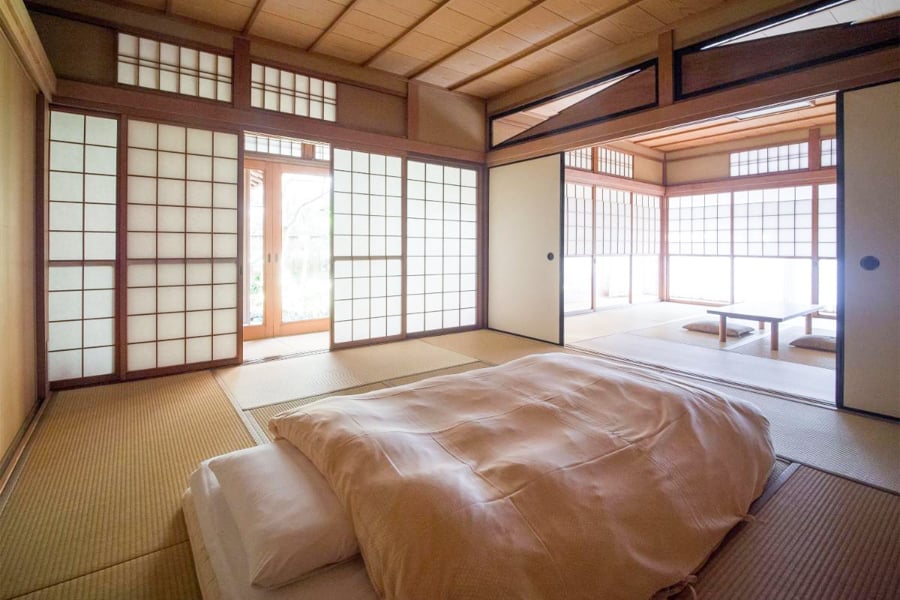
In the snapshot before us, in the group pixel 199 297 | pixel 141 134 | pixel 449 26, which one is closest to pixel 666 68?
pixel 449 26

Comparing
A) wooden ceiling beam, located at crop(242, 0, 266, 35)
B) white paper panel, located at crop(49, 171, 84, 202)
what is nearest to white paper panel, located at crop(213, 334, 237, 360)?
white paper panel, located at crop(49, 171, 84, 202)

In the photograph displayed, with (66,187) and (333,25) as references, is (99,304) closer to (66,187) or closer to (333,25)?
(66,187)

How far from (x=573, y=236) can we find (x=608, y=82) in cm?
355

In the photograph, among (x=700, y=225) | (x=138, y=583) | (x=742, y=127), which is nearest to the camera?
(x=138, y=583)

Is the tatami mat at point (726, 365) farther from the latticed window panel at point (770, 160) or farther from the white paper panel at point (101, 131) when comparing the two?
the latticed window panel at point (770, 160)

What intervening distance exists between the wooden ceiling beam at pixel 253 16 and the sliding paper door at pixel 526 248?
288 centimetres

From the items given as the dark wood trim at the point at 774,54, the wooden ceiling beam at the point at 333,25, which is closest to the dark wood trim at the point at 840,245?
the dark wood trim at the point at 774,54

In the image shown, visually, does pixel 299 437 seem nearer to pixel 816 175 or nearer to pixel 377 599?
pixel 377 599

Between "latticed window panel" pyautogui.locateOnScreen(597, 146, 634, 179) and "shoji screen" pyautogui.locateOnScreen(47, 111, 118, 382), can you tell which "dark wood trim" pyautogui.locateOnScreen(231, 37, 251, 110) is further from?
"latticed window panel" pyautogui.locateOnScreen(597, 146, 634, 179)

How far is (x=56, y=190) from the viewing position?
10.2ft

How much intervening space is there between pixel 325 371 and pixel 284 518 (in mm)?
2639

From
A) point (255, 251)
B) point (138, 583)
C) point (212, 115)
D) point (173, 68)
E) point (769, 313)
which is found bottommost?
point (138, 583)

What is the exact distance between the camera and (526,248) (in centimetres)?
505

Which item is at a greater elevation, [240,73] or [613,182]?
[613,182]
